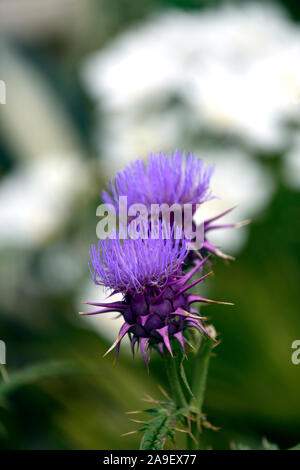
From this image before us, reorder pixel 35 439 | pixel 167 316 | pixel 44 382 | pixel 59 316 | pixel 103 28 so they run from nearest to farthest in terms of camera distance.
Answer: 1. pixel 167 316
2. pixel 44 382
3. pixel 35 439
4. pixel 59 316
5. pixel 103 28

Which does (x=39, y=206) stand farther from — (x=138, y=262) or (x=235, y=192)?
(x=138, y=262)

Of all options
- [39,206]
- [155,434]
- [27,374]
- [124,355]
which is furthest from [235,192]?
[155,434]

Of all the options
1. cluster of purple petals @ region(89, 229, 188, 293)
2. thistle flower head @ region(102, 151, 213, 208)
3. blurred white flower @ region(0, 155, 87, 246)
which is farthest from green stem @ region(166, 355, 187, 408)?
blurred white flower @ region(0, 155, 87, 246)

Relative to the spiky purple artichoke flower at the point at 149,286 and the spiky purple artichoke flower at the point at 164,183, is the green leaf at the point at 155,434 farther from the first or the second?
the spiky purple artichoke flower at the point at 164,183

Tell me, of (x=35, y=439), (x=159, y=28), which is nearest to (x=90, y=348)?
(x=35, y=439)

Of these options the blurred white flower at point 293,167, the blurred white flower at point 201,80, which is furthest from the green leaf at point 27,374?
the blurred white flower at point 201,80

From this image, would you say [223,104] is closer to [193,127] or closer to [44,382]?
[193,127]

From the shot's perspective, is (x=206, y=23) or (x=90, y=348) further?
(x=206, y=23)
